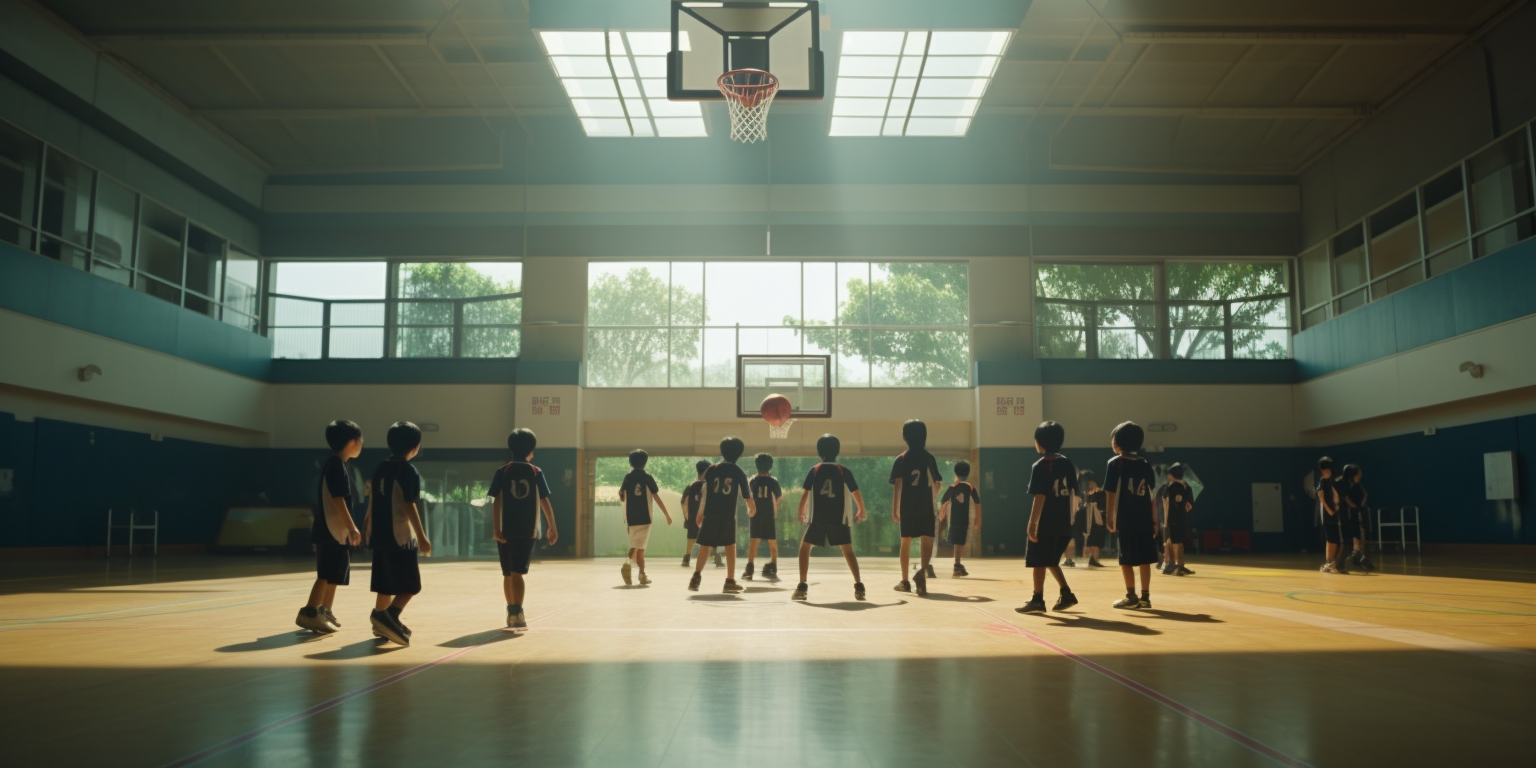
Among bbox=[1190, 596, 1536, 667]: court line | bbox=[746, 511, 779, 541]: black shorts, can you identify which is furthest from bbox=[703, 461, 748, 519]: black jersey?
bbox=[1190, 596, 1536, 667]: court line

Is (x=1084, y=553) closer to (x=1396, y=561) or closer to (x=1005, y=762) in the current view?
(x=1396, y=561)

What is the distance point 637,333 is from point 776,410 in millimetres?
6632

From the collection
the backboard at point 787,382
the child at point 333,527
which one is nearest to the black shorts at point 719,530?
the child at point 333,527

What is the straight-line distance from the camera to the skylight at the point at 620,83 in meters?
20.7

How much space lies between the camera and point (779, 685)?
575cm

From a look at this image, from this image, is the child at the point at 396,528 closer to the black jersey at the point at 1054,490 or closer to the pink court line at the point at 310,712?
the pink court line at the point at 310,712

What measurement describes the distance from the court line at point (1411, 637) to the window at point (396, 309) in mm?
21048

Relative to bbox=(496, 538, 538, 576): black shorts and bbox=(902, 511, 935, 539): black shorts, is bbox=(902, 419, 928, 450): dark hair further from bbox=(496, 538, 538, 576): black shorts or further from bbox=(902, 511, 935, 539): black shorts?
bbox=(496, 538, 538, 576): black shorts

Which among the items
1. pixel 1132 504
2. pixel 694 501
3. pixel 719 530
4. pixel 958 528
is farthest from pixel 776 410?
pixel 1132 504

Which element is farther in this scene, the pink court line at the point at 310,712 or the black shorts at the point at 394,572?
the black shorts at the point at 394,572

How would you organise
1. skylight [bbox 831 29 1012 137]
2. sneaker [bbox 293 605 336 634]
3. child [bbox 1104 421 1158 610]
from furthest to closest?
1. skylight [bbox 831 29 1012 137]
2. child [bbox 1104 421 1158 610]
3. sneaker [bbox 293 605 336 634]

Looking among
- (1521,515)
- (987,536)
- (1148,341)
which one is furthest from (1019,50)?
(1521,515)

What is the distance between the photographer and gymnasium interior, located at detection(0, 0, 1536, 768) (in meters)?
9.77

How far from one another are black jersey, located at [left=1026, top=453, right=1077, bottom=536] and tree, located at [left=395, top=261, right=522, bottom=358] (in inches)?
767
